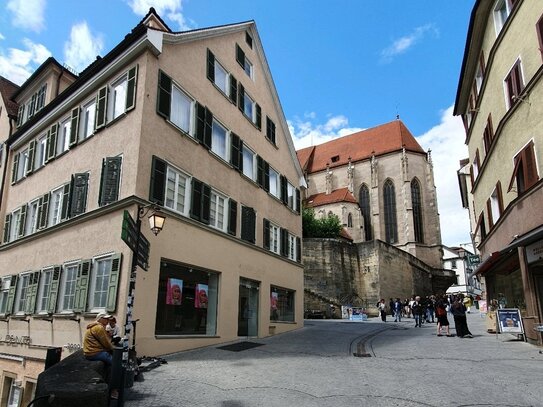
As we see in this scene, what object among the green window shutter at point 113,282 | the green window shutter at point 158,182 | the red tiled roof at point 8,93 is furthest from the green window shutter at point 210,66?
the red tiled roof at point 8,93

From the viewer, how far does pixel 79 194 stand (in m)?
15.1

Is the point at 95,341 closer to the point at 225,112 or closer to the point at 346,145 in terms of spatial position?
the point at 225,112

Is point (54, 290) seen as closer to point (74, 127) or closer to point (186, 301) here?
point (186, 301)

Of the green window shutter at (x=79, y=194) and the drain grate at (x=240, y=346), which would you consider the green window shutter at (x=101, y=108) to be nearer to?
the green window shutter at (x=79, y=194)

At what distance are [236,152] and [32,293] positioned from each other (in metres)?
9.07

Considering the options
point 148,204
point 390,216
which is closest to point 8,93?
point 148,204

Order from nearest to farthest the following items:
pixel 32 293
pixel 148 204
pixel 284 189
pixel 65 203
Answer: pixel 148 204 → pixel 65 203 → pixel 32 293 → pixel 284 189

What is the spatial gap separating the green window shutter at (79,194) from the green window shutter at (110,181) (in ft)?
3.95

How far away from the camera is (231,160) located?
18359mm

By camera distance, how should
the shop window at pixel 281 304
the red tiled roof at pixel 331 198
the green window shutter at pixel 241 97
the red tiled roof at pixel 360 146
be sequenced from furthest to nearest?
the red tiled roof at pixel 360 146, the red tiled roof at pixel 331 198, the shop window at pixel 281 304, the green window shutter at pixel 241 97

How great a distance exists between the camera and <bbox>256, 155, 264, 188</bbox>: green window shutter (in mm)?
20562

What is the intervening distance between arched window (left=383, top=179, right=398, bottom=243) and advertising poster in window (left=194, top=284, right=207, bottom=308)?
164ft

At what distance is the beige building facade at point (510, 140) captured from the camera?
1300 cm

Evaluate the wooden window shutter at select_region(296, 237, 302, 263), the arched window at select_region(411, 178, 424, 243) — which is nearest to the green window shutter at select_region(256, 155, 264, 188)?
the wooden window shutter at select_region(296, 237, 302, 263)
